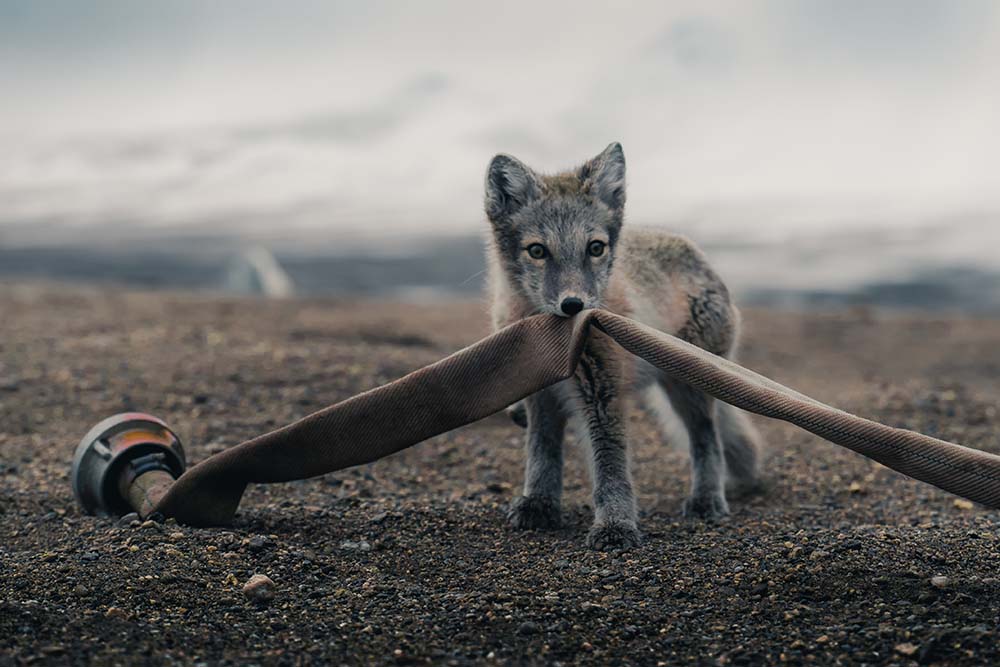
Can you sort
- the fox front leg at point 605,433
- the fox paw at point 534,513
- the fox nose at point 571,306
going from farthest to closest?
the fox paw at point 534,513, the fox front leg at point 605,433, the fox nose at point 571,306

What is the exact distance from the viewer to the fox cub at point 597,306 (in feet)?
14.4

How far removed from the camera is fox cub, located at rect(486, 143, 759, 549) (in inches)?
173

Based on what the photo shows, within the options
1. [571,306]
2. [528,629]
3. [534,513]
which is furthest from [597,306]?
[528,629]

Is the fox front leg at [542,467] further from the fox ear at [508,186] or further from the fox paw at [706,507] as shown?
the fox ear at [508,186]

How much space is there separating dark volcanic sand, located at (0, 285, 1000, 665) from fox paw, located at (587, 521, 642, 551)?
9 centimetres

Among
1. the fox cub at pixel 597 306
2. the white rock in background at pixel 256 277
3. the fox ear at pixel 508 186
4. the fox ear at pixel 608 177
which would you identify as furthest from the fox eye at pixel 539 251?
the white rock in background at pixel 256 277

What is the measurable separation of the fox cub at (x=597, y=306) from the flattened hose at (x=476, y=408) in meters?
0.33

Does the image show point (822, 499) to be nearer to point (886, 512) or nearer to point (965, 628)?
point (886, 512)

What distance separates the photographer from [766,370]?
31.6 feet

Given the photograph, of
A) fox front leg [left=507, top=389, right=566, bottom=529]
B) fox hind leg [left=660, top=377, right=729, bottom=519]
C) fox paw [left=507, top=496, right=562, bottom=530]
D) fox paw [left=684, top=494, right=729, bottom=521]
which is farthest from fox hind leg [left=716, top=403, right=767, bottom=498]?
fox paw [left=507, top=496, right=562, bottom=530]

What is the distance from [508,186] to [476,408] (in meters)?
1.37

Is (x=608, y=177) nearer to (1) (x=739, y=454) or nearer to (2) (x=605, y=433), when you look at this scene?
(2) (x=605, y=433)

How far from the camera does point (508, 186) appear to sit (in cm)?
471

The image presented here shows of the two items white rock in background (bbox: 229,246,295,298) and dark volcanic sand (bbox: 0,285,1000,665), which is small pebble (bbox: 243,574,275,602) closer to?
dark volcanic sand (bbox: 0,285,1000,665)
